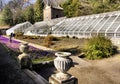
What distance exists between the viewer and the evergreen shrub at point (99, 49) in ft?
38.5

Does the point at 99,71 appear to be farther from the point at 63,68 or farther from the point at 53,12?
the point at 53,12

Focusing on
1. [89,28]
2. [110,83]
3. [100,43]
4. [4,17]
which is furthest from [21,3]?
[110,83]

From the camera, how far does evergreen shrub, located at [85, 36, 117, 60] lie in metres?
11.8

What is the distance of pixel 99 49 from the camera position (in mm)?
11922

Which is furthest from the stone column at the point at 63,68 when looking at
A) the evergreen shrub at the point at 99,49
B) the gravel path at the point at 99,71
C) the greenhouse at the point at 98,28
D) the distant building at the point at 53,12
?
the distant building at the point at 53,12

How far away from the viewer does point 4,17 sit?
182 ft

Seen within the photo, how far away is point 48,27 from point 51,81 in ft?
77.7

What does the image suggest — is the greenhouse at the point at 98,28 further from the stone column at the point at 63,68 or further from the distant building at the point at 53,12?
the distant building at the point at 53,12

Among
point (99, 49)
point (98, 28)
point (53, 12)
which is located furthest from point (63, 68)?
point (53, 12)

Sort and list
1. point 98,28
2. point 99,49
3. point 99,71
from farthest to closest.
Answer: point 98,28, point 99,49, point 99,71

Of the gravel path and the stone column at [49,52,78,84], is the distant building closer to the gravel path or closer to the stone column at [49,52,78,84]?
the gravel path

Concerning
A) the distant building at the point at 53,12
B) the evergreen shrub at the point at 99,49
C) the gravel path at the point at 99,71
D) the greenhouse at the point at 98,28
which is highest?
the distant building at the point at 53,12

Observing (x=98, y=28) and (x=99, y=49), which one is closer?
(x=99, y=49)

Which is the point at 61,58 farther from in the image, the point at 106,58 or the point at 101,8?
the point at 101,8
